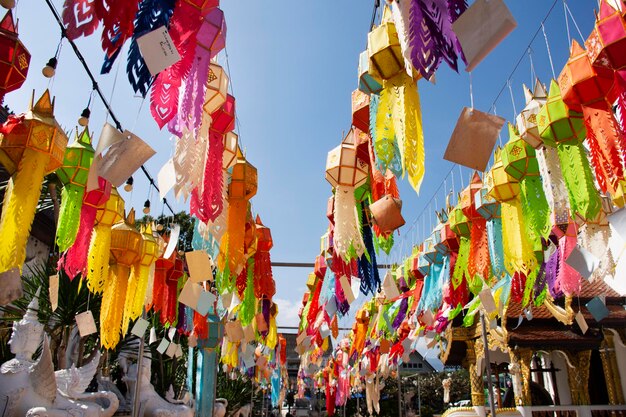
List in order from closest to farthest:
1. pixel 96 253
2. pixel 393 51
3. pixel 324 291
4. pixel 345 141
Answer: pixel 393 51 < pixel 96 253 < pixel 345 141 < pixel 324 291

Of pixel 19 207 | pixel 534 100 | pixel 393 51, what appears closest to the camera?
pixel 393 51

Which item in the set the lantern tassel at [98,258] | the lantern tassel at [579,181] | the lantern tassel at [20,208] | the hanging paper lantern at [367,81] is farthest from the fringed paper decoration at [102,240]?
the lantern tassel at [579,181]

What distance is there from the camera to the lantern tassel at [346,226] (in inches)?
114

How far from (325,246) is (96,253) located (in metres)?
2.82

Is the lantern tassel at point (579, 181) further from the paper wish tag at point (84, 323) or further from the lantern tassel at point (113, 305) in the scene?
the paper wish tag at point (84, 323)

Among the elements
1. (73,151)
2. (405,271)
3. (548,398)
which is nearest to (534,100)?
(73,151)

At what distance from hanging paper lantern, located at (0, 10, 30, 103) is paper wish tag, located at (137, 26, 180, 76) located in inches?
29.7

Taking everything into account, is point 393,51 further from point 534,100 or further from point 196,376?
point 196,376

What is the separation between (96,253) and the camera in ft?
10.5

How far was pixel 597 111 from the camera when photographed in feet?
7.26

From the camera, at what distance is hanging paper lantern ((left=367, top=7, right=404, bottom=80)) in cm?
211

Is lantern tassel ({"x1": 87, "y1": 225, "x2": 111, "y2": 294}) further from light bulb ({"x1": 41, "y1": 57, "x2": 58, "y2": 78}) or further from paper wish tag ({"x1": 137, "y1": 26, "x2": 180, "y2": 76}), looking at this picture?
paper wish tag ({"x1": 137, "y1": 26, "x2": 180, "y2": 76})

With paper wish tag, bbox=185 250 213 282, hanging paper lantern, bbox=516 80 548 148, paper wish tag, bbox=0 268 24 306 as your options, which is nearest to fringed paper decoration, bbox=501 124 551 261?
hanging paper lantern, bbox=516 80 548 148

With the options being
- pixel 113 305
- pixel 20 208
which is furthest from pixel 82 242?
pixel 20 208
